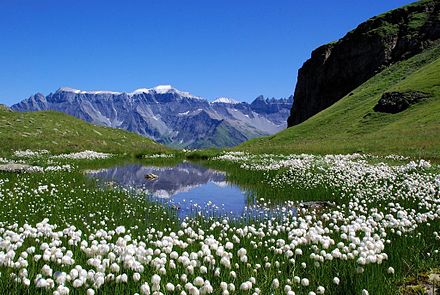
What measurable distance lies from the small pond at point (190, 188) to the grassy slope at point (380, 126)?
15.8 metres

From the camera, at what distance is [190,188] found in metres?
25.9

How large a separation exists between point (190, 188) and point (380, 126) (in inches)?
1858

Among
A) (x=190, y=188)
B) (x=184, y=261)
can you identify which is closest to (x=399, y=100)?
(x=190, y=188)

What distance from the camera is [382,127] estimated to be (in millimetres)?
62594

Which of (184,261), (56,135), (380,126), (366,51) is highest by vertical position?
(366,51)

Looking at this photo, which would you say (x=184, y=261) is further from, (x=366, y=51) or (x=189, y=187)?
(x=366, y=51)

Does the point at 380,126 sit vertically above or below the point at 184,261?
above

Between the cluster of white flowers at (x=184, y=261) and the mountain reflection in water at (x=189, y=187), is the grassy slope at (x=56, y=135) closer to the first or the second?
the mountain reflection in water at (x=189, y=187)

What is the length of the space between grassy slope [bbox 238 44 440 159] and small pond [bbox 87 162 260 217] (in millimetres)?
15768

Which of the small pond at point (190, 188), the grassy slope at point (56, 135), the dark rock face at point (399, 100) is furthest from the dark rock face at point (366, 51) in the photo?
the small pond at point (190, 188)

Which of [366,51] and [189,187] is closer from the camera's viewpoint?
[189,187]

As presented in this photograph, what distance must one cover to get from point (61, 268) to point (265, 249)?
467 centimetres

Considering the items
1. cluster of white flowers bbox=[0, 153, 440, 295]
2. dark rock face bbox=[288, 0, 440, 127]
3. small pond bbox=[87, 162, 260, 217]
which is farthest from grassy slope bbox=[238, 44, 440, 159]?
cluster of white flowers bbox=[0, 153, 440, 295]

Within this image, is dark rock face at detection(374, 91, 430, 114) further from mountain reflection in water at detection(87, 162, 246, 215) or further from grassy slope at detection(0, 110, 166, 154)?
mountain reflection in water at detection(87, 162, 246, 215)
